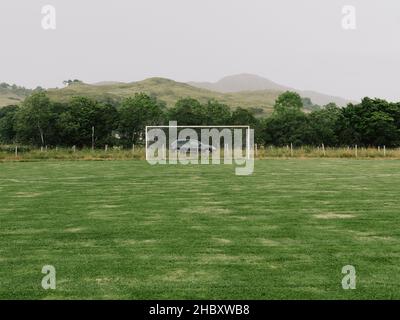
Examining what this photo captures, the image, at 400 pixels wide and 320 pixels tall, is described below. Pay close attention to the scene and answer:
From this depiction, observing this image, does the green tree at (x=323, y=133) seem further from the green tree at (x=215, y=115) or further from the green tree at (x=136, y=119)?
the green tree at (x=136, y=119)

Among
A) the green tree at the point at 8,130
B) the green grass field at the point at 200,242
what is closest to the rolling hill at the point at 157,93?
the green tree at the point at 8,130

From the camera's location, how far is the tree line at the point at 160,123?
165 feet

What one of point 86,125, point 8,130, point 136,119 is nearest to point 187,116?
point 136,119

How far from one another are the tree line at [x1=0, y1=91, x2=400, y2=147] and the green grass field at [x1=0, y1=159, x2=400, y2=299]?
115 feet

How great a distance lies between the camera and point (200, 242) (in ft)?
27.7

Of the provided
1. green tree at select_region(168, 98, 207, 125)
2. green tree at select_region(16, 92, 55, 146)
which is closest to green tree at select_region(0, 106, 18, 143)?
green tree at select_region(16, 92, 55, 146)

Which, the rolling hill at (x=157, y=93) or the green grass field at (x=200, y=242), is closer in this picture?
the green grass field at (x=200, y=242)

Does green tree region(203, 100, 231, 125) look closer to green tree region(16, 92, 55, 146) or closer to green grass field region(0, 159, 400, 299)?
green tree region(16, 92, 55, 146)

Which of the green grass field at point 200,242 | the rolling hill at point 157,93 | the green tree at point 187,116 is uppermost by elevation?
the rolling hill at point 157,93

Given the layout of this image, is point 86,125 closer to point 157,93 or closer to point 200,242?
point 200,242

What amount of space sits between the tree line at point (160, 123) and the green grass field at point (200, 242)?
34914mm

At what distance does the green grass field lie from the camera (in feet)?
20.1

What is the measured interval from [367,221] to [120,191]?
7940 millimetres
